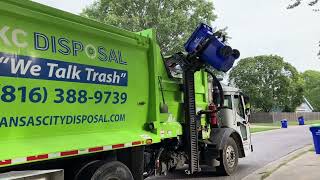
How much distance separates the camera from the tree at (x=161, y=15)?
38.7 meters

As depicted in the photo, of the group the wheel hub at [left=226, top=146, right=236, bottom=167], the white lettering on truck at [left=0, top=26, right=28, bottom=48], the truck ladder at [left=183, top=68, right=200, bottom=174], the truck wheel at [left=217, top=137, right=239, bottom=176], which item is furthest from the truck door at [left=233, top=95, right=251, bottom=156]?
the white lettering on truck at [left=0, top=26, right=28, bottom=48]

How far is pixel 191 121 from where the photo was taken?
927cm

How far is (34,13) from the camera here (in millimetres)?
5465

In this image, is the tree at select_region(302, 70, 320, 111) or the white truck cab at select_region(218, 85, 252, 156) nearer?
the white truck cab at select_region(218, 85, 252, 156)

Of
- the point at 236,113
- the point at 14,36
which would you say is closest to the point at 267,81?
the point at 236,113

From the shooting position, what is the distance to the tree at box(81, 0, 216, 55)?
127 ft

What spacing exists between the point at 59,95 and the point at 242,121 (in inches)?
302

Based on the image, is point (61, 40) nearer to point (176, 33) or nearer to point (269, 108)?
point (176, 33)

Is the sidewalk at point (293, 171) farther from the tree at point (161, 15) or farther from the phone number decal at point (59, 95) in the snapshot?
the tree at point (161, 15)

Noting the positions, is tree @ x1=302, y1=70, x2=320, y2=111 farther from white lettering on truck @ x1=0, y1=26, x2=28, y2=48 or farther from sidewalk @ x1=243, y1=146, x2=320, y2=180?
white lettering on truck @ x1=0, y1=26, x2=28, y2=48

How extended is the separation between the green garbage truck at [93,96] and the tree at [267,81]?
58.3m

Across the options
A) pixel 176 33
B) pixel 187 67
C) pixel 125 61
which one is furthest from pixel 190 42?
pixel 176 33

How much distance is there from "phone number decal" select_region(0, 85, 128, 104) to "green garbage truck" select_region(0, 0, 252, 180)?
13 mm

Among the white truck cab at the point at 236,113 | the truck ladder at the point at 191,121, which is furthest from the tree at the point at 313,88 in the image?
the truck ladder at the point at 191,121
